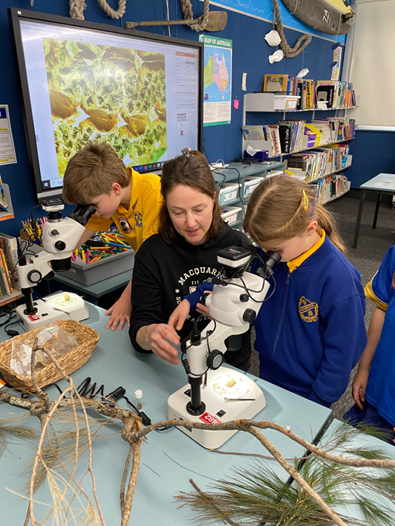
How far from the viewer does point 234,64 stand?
11.5 feet

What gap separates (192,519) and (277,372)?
70cm

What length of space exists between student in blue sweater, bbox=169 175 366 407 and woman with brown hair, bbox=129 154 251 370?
149mm

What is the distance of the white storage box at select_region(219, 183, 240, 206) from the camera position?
295cm

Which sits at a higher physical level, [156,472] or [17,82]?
[17,82]

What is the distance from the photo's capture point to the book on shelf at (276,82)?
3842 mm

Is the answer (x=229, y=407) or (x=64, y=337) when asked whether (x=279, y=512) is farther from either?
(x=64, y=337)

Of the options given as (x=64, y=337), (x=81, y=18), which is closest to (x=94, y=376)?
(x=64, y=337)

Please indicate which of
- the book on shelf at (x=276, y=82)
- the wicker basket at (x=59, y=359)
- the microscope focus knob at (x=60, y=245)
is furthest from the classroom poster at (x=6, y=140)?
the book on shelf at (x=276, y=82)

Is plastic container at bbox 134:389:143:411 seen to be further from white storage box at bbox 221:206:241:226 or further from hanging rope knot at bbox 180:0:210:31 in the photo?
hanging rope knot at bbox 180:0:210:31

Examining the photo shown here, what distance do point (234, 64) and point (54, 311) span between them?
3.10 m

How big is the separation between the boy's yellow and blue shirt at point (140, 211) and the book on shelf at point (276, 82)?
9.26 ft

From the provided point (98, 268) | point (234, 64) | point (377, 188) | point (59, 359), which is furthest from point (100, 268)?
point (377, 188)

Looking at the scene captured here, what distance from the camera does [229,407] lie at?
0.93 meters

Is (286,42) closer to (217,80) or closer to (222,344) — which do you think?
(217,80)
